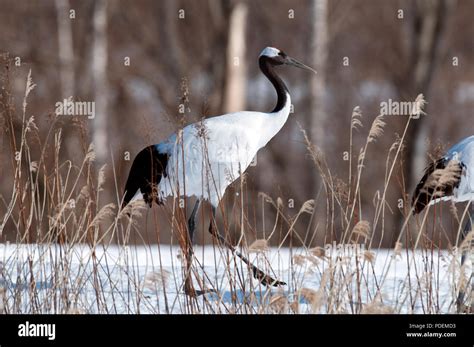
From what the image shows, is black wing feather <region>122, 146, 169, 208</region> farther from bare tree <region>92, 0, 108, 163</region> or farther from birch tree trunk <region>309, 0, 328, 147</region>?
bare tree <region>92, 0, 108, 163</region>

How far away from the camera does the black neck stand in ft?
15.2

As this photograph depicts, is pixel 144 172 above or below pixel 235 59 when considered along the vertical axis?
below

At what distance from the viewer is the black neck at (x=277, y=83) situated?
→ 4.63 metres

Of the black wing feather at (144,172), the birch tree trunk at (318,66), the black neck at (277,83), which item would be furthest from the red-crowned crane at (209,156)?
the birch tree trunk at (318,66)

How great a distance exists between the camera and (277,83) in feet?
15.5

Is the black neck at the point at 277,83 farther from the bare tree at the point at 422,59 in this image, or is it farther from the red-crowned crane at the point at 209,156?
the bare tree at the point at 422,59

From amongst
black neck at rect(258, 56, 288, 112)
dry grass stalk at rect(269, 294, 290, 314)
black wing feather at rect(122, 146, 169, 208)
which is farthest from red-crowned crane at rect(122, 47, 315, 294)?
dry grass stalk at rect(269, 294, 290, 314)

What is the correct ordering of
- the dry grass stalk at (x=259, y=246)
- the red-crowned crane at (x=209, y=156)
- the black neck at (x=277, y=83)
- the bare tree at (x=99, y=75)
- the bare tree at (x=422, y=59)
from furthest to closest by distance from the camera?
1. the bare tree at (x=422, y=59)
2. the bare tree at (x=99, y=75)
3. the black neck at (x=277, y=83)
4. the red-crowned crane at (x=209, y=156)
5. the dry grass stalk at (x=259, y=246)

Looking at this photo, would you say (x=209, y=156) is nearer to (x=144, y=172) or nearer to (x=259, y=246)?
(x=144, y=172)

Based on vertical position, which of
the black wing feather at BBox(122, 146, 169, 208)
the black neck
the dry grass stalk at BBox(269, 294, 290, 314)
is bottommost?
the dry grass stalk at BBox(269, 294, 290, 314)

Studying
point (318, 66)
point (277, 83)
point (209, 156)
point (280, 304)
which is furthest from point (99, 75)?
point (280, 304)
